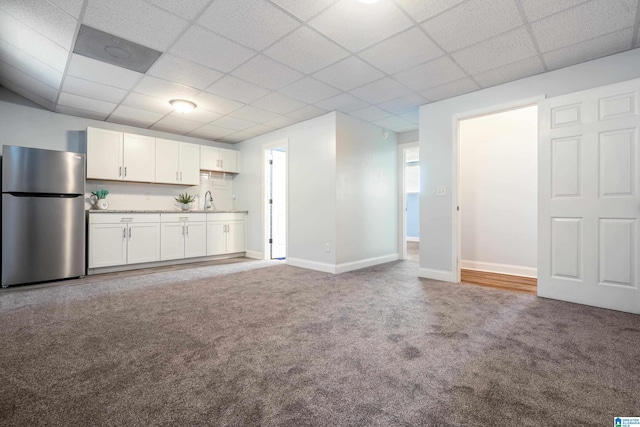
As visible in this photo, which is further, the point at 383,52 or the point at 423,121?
the point at 423,121

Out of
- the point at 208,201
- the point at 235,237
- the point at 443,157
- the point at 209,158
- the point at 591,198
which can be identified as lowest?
the point at 235,237

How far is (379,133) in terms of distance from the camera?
202 inches

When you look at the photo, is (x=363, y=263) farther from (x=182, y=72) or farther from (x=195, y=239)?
(x=182, y=72)

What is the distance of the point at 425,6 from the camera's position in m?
2.10

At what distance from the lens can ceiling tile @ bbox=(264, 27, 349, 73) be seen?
2.47m

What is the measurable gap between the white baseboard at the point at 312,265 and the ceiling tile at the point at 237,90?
2492 mm

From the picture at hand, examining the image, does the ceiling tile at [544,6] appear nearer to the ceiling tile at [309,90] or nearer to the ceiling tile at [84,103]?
the ceiling tile at [309,90]

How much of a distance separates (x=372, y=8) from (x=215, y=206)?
4.95 metres

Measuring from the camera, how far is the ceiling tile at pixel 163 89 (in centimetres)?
334

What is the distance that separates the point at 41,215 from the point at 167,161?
6.30ft

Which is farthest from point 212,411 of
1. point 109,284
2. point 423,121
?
point 423,121

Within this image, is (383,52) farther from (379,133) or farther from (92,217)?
(92,217)

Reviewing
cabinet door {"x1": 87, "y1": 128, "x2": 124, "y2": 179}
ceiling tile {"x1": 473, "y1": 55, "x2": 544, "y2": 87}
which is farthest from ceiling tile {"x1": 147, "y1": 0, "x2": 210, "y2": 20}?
cabinet door {"x1": 87, "y1": 128, "x2": 124, "y2": 179}

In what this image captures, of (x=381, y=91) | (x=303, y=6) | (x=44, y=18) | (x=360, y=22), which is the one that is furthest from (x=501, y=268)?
(x=44, y=18)
